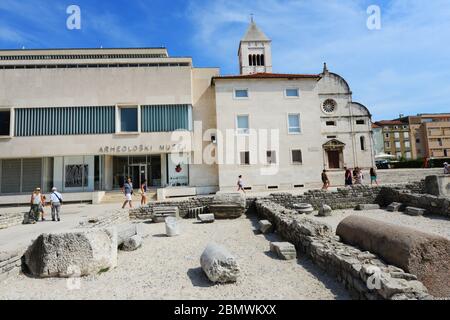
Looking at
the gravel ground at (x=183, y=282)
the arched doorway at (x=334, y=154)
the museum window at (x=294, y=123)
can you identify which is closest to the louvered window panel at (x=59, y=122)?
the museum window at (x=294, y=123)

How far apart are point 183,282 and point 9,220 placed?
11.6m

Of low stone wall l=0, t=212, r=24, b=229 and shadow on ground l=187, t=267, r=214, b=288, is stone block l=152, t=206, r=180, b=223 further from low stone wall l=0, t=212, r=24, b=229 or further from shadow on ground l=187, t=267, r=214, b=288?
shadow on ground l=187, t=267, r=214, b=288

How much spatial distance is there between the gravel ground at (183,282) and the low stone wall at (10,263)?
153 millimetres

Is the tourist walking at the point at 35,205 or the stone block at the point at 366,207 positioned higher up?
the tourist walking at the point at 35,205

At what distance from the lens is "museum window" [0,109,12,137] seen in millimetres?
21719

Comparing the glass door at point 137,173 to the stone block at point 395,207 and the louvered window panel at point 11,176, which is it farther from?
the stone block at point 395,207

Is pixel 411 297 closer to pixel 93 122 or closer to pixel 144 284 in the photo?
pixel 144 284

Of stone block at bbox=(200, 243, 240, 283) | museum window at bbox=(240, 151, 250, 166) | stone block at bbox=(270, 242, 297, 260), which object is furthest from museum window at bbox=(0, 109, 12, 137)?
stone block at bbox=(270, 242, 297, 260)

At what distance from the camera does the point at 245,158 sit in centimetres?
2336

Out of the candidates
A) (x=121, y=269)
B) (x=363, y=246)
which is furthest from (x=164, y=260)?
(x=363, y=246)

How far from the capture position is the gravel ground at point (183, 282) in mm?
4566

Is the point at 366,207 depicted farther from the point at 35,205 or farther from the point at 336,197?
the point at 35,205

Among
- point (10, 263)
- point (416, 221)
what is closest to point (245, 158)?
point (416, 221)

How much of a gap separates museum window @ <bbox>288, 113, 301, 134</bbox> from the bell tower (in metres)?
18.9
